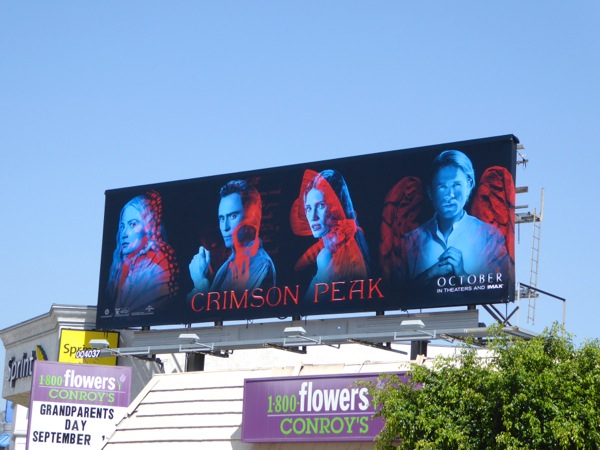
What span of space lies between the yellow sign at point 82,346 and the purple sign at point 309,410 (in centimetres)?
968

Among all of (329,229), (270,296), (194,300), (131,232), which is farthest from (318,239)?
(131,232)

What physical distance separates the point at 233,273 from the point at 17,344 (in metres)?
11.1

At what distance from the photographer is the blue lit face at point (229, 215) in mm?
31766

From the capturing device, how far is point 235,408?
88.4ft

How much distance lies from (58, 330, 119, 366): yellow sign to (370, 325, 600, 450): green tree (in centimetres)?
1457

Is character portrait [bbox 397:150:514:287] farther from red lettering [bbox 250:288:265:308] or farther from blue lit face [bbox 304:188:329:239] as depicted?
red lettering [bbox 250:288:265:308]

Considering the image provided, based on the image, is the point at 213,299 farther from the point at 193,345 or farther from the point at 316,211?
the point at 316,211

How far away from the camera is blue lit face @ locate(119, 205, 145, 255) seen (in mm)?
33594

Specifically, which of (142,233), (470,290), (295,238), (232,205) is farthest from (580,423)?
(142,233)

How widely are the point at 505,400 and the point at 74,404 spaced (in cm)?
1437

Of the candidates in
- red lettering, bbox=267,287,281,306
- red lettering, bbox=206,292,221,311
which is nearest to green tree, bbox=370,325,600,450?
red lettering, bbox=267,287,281,306

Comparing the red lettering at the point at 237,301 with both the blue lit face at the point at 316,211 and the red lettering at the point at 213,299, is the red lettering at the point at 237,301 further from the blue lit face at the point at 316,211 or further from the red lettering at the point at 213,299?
the blue lit face at the point at 316,211

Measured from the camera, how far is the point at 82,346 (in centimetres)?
3503

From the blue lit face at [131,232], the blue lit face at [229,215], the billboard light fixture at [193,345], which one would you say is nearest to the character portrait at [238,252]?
the blue lit face at [229,215]
